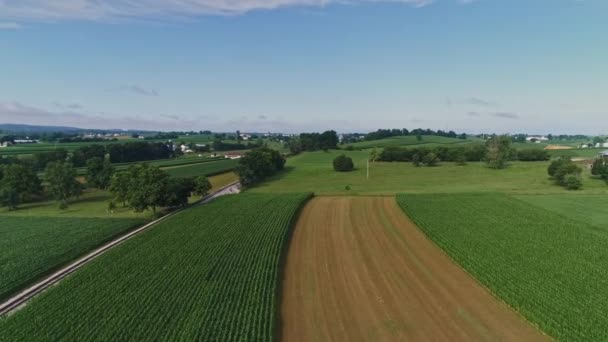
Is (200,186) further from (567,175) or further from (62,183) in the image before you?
(567,175)

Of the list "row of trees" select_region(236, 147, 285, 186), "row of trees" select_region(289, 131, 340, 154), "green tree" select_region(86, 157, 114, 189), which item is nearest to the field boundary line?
"row of trees" select_region(236, 147, 285, 186)

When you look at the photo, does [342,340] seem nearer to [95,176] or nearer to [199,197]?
[199,197]

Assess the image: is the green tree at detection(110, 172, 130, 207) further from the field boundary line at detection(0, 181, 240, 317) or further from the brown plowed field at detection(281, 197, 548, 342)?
the brown plowed field at detection(281, 197, 548, 342)

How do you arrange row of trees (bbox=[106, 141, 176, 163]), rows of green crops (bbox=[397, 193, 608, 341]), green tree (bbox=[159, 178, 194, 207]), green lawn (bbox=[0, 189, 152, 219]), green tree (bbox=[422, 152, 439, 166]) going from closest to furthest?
rows of green crops (bbox=[397, 193, 608, 341]), green tree (bbox=[159, 178, 194, 207]), green lawn (bbox=[0, 189, 152, 219]), green tree (bbox=[422, 152, 439, 166]), row of trees (bbox=[106, 141, 176, 163])

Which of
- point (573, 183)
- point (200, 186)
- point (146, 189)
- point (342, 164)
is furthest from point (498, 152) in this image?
point (146, 189)

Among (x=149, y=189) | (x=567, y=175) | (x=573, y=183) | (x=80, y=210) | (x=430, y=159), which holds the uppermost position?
(x=430, y=159)
